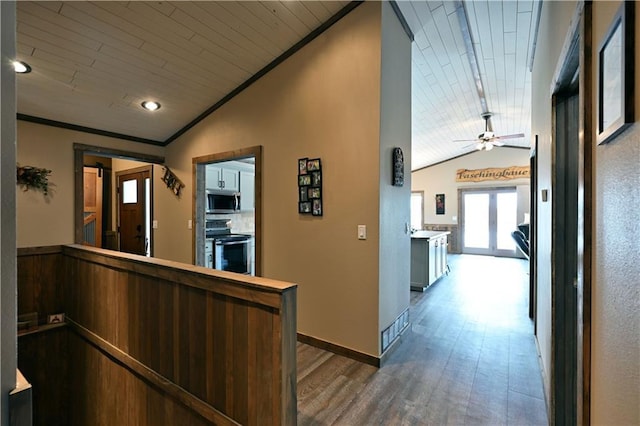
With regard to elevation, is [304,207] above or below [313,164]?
below

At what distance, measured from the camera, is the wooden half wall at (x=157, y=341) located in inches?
54.1

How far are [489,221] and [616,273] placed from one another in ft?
29.3

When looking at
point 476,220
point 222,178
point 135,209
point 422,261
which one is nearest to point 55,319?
point 135,209

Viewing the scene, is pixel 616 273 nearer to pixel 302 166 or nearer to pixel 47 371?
pixel 302 166

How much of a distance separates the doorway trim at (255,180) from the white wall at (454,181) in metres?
7.66

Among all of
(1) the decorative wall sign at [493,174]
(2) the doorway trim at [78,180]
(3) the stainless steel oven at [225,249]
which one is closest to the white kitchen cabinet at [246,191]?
(3) the stainless steel oven at [225,249]

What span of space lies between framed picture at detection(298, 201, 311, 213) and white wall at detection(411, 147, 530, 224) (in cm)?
761

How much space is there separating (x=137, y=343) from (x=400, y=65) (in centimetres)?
329

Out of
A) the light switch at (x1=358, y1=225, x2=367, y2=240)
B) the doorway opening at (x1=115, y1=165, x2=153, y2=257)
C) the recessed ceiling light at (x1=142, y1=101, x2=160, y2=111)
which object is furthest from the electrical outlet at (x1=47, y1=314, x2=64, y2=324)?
the light switch at (x1=358, y1=225, x2=367, y2=240)

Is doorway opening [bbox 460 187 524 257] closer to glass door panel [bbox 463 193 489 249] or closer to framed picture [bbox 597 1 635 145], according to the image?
glass door panel [bbox 463 193 489 249]

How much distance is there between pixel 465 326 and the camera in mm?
3395

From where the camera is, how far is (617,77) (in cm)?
74

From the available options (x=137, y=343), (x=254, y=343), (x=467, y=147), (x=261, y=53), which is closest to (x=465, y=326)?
(x=254, y=343)

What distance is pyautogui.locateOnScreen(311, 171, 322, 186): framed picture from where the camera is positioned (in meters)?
2.92
